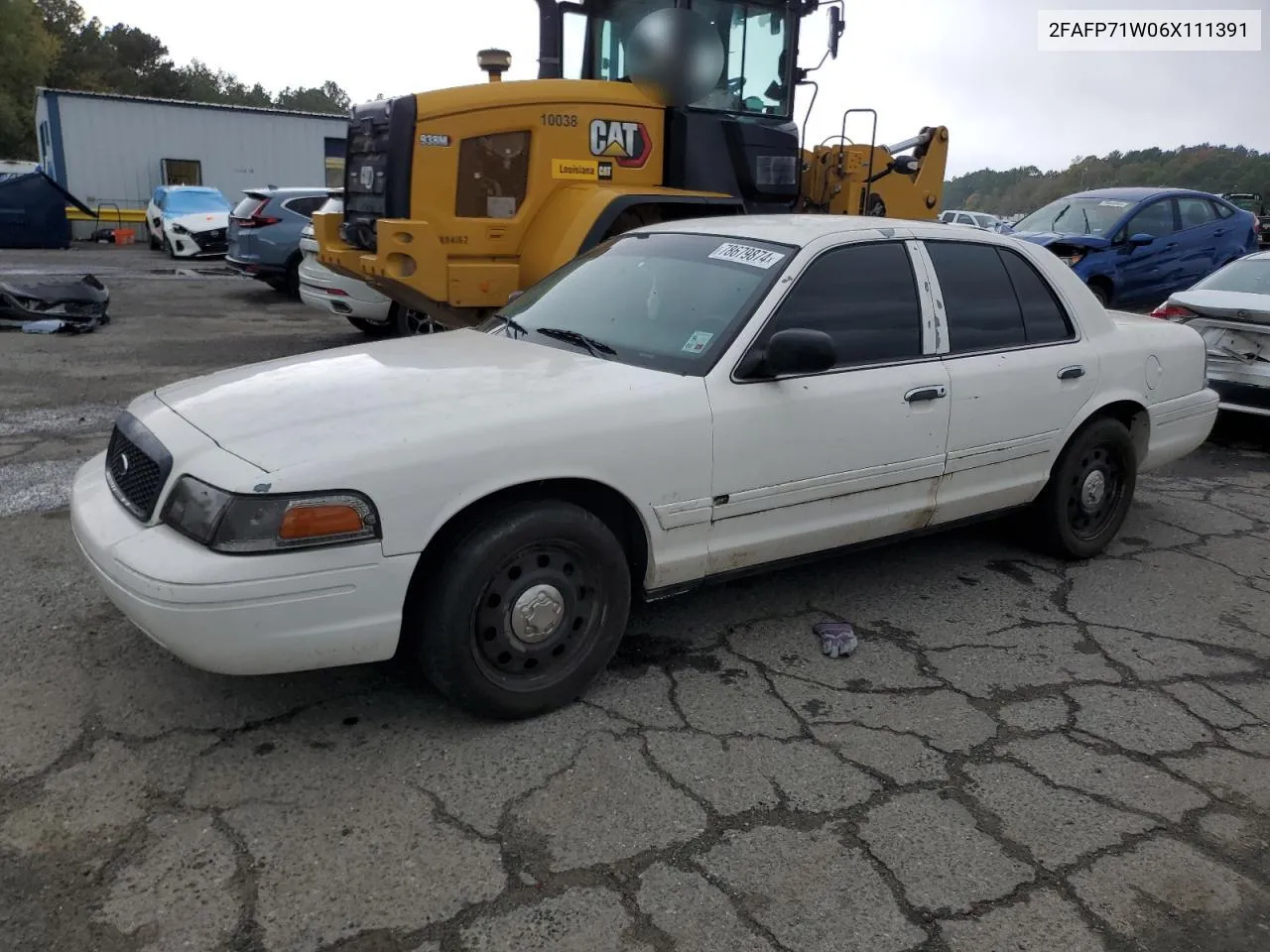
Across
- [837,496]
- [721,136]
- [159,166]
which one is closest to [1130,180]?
[159,166]

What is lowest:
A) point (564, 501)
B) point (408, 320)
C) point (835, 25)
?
point (408, 320)

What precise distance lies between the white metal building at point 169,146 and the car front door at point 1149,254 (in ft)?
64.9

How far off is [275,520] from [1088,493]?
3.81 metres

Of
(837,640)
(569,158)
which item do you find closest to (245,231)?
(569,158)

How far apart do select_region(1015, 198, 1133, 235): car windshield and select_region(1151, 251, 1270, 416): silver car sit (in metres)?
4.82

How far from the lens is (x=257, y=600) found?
2729 millimetres

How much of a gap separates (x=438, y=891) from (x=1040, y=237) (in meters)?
11.4

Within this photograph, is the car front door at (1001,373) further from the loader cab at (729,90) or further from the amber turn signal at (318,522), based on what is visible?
the loader cab at (729,90)

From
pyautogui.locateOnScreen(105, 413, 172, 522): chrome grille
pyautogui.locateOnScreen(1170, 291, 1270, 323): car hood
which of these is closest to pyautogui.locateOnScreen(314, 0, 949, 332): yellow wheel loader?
pyautogui.locateOnScreen(1170, 291, 1270, 323): car hood

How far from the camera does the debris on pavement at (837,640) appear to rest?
152 inches

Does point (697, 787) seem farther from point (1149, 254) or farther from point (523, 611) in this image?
point (1149, 254)

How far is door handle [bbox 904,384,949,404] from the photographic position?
13.0 feet

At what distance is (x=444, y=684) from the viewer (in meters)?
3.09

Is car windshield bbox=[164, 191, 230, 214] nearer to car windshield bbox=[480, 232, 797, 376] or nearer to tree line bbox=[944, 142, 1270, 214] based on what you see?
tree line bbox=[944, 142, 1270, 214]
